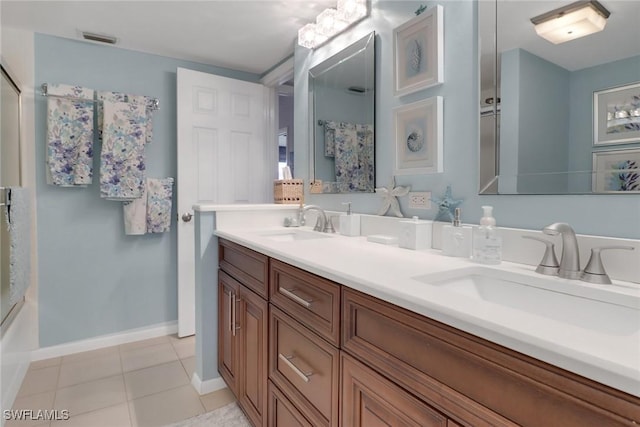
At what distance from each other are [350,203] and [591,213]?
1.09m

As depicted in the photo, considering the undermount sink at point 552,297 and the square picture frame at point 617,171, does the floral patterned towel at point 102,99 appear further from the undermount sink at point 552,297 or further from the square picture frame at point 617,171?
the square picture frame at point 617,171

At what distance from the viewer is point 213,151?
2.80 meters

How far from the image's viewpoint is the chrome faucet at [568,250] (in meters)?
0.87

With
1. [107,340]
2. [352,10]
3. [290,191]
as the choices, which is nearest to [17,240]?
[107,340]

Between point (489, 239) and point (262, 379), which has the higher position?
point (489, 239)

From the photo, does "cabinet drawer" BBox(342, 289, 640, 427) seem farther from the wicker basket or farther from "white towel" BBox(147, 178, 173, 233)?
"white towel" BBox(147, 178, 173, 233)

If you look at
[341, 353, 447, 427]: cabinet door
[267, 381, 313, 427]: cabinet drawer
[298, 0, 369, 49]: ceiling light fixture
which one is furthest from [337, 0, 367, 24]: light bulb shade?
[267, 381, 313, 427]: cabinet drawer

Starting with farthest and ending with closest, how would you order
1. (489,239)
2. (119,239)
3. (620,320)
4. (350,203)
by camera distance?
(119,239) → (350,203) → (489,239) → (620,320)

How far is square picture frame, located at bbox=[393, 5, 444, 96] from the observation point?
53.8 inches

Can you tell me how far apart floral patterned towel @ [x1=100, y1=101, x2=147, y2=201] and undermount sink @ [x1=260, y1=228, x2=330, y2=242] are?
3.90 feet

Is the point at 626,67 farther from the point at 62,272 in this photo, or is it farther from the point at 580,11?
the point at 62,272

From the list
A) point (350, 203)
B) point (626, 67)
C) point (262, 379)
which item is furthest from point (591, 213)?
point (262, 379)

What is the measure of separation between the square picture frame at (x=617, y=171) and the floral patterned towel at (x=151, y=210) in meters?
2.53

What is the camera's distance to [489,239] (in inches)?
42.1
